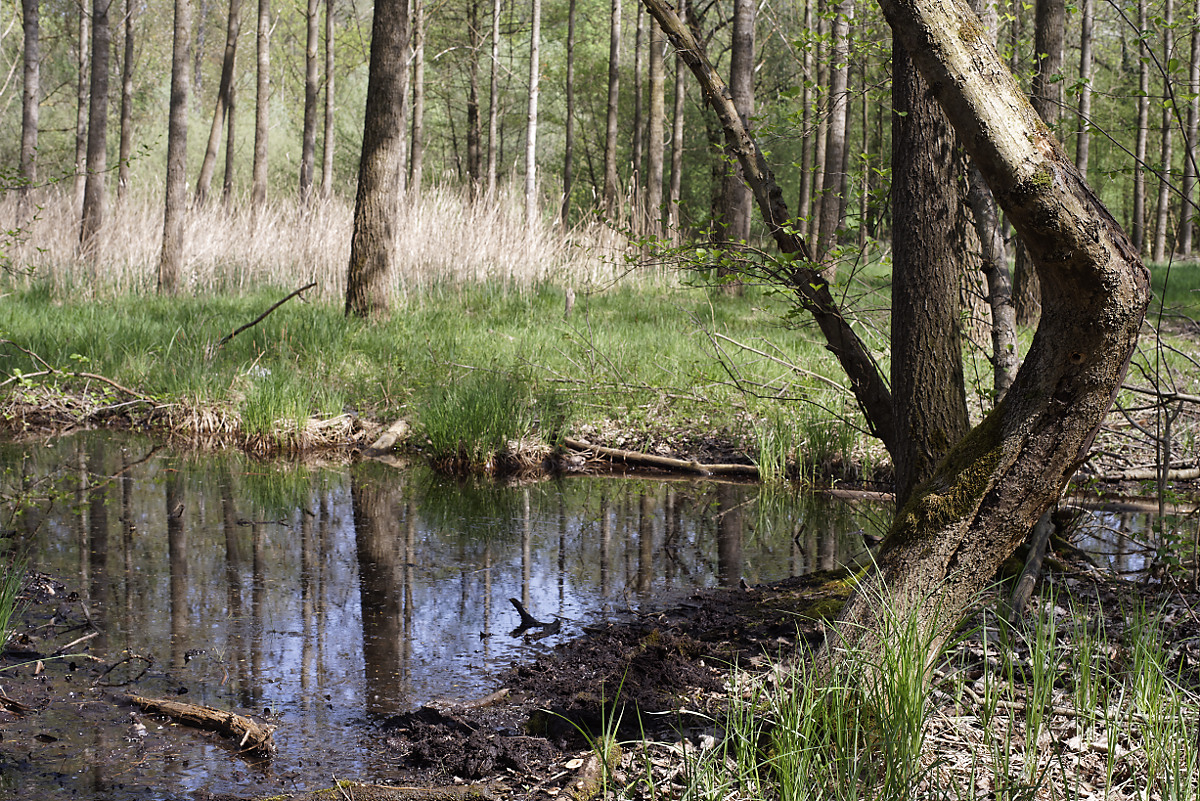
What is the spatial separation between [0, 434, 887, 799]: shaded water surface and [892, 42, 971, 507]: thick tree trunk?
1.39 metres

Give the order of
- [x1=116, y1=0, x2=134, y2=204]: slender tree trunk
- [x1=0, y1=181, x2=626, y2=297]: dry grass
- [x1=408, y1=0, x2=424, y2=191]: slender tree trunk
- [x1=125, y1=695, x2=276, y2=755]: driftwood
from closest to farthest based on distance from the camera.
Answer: [x1=125, y1=695, x2=276, y2=755]: driftwood, [x1=0, y1=181, x2=626, y2=297]: dry grass, [x1=116, y1=0, x2=134, y2=204]: slender tree trunk, [x1=408, y1=0, x2=424, y2=191]: slender tree trunk

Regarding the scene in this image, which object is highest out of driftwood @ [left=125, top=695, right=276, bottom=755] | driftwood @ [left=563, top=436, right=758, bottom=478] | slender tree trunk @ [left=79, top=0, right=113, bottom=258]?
slender tree trunk @ [left=79, top=0, right=113, bottom=258]

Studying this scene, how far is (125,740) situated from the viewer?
2.89 m

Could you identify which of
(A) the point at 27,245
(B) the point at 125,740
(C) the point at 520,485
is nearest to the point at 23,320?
(A) the point at 27,245

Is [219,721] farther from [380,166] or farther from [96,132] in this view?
[96,132]

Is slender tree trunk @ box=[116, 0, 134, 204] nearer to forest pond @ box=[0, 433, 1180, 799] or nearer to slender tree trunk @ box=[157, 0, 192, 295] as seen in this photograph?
slender tree trunk @ box=[157, 0, 192, 295]

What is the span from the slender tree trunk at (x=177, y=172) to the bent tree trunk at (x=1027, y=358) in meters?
11.4

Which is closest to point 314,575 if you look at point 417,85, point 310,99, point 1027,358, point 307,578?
point 307,578

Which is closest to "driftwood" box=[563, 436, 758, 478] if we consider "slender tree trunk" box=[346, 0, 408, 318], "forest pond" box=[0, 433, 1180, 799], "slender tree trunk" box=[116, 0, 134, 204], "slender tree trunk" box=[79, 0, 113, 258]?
"forest pond" box=[0, 433, 1180, 799]

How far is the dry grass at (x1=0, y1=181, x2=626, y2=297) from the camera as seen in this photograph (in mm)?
12523

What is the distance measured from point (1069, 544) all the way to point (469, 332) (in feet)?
22.0

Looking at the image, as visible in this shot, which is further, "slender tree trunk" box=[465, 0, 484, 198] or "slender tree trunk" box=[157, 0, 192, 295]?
"slender tree trunk" box=[465, 0, 484, 198]

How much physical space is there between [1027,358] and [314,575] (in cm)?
347

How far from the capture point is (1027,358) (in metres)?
2.53
